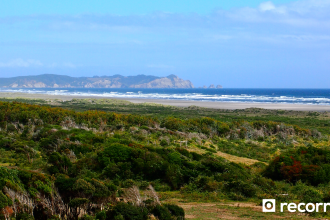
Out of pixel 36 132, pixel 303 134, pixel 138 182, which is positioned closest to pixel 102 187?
pixel 138 182

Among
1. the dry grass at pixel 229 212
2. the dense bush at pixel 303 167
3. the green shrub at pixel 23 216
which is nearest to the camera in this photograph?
the green shrub at pixel 23 216

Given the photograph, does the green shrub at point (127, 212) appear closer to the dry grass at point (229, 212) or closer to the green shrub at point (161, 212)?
the green shrub at point (161, 212)

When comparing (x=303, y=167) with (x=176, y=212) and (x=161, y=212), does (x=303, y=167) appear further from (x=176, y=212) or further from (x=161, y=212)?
(x=161, y=212)

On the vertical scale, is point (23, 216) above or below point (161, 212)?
above

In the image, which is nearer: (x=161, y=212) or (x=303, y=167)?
(x=161, y=212)

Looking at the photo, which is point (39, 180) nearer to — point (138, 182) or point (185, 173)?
point (138, 182)

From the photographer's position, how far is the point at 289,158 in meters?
14.2

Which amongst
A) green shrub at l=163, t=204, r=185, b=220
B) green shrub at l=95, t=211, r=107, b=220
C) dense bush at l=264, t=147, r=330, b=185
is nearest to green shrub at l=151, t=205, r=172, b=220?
green shrub at l=163, t=204, r=185, b=220

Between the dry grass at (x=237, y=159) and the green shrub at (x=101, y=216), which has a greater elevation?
the green shrub at (x=101, y=216)

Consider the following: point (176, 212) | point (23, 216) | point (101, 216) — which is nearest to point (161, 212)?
point (176, 212)

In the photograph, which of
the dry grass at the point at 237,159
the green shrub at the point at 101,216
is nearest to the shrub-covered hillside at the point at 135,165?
the green shrub at the point at 101,216

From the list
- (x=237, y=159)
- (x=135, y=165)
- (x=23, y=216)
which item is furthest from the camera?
(x=237, y=159)

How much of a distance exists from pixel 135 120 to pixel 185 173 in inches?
552

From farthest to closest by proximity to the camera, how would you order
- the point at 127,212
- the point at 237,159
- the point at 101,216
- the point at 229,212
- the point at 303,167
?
the point at 237,159 → the point at 303,167 → the point at 229,212 → the point at 127,212 → the point at 101,216
